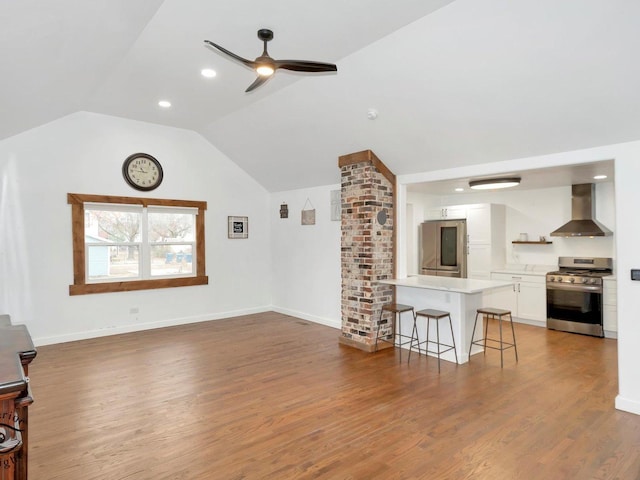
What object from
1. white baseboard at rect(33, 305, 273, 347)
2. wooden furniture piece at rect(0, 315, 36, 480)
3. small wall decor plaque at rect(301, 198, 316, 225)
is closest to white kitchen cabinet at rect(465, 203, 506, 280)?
small wall decor plaque at rect(301, 198, 316, 225)

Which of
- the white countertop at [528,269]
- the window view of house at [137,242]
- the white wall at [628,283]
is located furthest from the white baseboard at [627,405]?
the window view of house at [137,242]

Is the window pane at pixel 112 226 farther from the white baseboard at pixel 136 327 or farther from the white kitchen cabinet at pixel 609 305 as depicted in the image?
the white kitchen cabinet at pixel 609 305

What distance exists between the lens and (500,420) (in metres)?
3.13

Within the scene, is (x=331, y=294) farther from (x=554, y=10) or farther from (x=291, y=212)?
(x=554, y=10)

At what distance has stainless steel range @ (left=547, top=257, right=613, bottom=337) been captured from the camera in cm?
557

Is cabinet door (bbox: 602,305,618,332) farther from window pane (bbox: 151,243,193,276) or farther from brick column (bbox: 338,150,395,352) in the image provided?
window pane (bbox: 151,243,193,276)

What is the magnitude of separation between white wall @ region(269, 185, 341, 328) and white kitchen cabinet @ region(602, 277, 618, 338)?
12.6ft

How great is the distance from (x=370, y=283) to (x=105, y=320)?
13.1 ft

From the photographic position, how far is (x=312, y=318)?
6.77 metres

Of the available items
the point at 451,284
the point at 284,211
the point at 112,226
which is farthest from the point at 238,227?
the point at 451,284

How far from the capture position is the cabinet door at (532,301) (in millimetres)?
6164

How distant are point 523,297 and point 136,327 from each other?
627 centimetres

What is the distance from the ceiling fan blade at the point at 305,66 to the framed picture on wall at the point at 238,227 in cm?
446

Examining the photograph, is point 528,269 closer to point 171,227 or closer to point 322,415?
point 322,415
